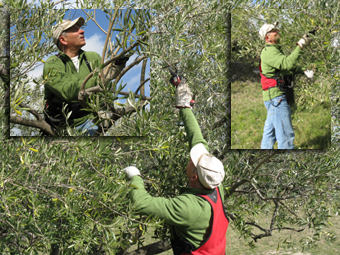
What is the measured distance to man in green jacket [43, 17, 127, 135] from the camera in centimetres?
323

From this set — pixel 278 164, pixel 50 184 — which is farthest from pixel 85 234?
pixel 278 164

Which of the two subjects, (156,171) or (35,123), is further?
(35,123)

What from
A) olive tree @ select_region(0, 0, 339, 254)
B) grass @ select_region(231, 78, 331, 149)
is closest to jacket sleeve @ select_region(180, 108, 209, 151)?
olive tree @ select_region(0, 0, 339, 254)

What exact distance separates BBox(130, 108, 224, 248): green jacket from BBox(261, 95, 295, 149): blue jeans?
1775mm

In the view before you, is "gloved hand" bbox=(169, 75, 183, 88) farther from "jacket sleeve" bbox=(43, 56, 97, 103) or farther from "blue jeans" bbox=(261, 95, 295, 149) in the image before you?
"blue jeans" bbox=(261, 95, 295, 149)

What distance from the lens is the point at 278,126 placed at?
387 centimetres

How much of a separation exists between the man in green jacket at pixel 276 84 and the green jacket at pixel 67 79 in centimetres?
202

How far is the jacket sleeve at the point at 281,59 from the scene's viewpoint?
3664mm

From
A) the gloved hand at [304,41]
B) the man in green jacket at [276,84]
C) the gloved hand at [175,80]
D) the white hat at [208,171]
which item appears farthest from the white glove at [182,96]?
the gloved hand at [304,41]

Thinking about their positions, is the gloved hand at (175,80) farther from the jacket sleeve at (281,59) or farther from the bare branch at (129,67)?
the jacket sleeve at (281,59)

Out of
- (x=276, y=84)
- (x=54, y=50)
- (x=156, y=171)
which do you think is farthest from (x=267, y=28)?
(x=54, y=50)

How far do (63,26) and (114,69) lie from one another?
693 mm

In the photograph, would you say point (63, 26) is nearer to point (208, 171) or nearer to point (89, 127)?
point (89, 127)

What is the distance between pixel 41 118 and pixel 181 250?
81.5 inches
